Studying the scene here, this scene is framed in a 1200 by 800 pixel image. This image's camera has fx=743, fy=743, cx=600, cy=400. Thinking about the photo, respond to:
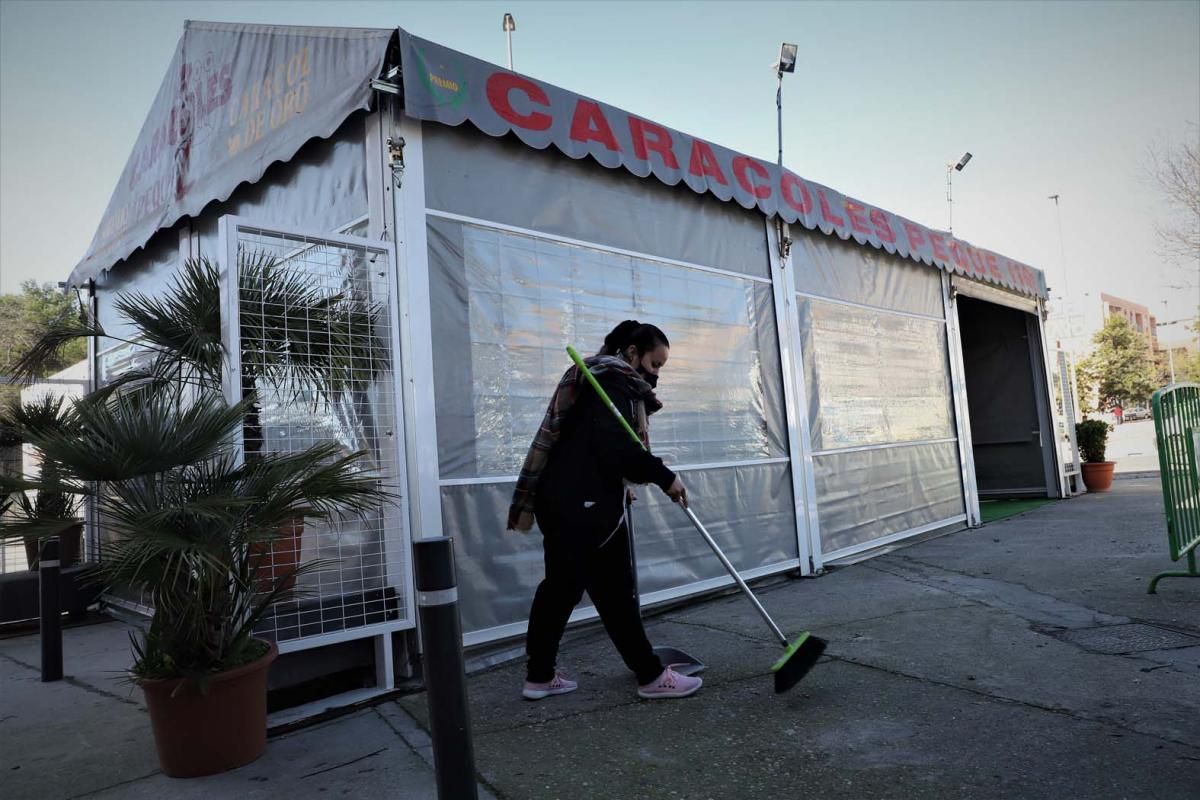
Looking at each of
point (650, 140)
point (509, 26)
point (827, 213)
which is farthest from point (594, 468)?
point (827, 213)

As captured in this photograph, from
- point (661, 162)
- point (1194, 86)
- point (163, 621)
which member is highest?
point (1194, 86)

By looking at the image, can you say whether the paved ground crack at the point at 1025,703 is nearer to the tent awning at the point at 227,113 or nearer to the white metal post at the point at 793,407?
the white metal post at the point at 793,407

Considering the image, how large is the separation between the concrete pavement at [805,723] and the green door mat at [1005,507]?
525 cm

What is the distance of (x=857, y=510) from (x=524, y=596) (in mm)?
4122

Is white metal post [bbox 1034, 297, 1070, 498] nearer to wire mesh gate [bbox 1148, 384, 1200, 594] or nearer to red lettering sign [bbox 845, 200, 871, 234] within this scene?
red lettering sign [bbox 845, 200, 871, 234]

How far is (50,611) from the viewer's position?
13.9 ft

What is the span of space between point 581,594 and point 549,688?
0.51 m

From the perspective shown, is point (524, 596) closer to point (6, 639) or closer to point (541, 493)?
point (541, 493)

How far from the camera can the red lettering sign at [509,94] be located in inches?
165

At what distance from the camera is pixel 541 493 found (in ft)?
10.9

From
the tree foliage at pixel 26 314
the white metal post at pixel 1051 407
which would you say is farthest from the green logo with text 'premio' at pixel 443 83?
the tree foliage at pixel 26 314

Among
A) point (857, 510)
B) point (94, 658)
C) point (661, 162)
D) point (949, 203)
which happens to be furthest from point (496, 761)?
point (949, 203)

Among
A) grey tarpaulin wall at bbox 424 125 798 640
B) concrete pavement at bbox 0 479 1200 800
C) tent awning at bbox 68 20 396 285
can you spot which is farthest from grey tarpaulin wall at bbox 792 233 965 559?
tent awning at bbox 68 20 396 285

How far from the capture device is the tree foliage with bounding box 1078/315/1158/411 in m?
41.0
